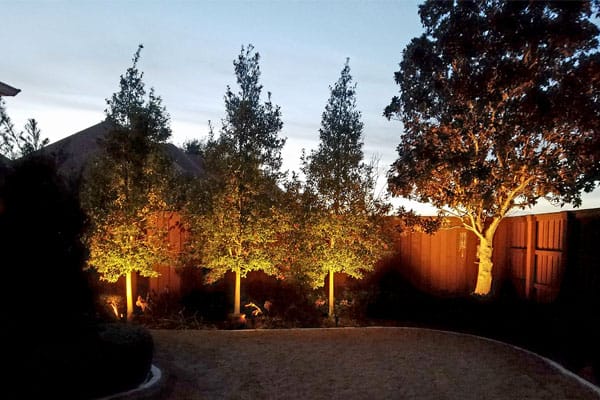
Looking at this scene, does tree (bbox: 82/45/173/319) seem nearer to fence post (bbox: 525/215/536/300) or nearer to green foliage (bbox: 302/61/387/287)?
green foliage (bbox: 302/61/387/287)

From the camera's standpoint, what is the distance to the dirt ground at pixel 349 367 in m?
7.33

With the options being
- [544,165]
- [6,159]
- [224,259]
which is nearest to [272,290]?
[224,259]

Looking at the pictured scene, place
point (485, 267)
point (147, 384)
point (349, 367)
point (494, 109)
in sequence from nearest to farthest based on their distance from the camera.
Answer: point (147, 384), point (349, 367), point (494, 109), point (485, 267)

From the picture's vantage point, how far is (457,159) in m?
11.6

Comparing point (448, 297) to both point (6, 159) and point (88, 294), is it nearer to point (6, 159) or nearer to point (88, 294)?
point (88, 294)

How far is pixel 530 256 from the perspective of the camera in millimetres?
12703

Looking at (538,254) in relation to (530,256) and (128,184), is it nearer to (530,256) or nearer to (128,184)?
(530,256)

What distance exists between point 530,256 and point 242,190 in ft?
21.6

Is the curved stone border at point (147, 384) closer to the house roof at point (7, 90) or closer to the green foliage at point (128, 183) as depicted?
the green foliage at point (128, 183)

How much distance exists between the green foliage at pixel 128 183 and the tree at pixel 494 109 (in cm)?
522

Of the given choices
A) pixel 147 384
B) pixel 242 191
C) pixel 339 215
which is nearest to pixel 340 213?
pixel 339 215

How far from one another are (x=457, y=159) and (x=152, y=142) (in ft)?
20.7

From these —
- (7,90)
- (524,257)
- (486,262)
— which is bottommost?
(486,262)

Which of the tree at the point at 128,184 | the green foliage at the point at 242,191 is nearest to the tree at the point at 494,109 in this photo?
the green foliage at the point at 242,191
